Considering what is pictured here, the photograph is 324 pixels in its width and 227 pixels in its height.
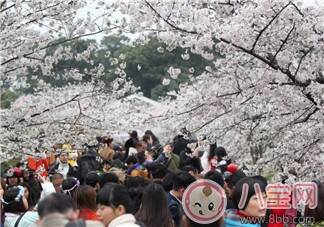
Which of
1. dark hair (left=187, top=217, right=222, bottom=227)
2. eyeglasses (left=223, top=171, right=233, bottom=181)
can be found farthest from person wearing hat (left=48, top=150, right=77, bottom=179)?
dark hair (left=187, top=217, right=222, bottom=227)

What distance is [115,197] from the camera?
4504 mm

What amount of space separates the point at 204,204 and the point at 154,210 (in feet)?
2.13

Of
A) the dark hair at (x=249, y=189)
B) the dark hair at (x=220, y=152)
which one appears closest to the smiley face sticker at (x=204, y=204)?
the dark hair at (x=249, y=189)

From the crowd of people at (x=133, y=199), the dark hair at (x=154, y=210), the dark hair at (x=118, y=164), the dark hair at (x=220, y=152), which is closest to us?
the crowd of people at (x=133, y=199)

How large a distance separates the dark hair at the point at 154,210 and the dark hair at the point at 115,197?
6.5 inches

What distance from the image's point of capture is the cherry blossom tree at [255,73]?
6098 millimetres

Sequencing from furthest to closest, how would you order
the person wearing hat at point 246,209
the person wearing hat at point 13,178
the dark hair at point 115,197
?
the person wearing hat at point 13,178 < the dark hair at point 115,197 < the person wearing hat at point 246,209

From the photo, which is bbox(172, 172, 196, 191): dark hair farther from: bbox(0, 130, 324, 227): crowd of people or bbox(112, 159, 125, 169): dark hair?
bbox(112, 159, 125, 169): dark hair

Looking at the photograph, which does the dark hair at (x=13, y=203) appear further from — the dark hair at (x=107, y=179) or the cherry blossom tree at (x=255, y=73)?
the cherry blossom tree at (x=255, y=73)

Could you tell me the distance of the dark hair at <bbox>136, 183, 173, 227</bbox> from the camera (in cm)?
464

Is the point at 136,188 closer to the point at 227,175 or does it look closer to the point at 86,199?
the point at 86,199

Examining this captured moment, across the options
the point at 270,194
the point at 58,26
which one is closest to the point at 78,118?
the point at 58,26

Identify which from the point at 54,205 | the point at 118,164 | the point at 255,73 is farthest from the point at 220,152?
the point at 54,205

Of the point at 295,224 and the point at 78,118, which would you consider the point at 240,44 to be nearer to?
the point at 295,224
